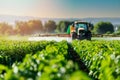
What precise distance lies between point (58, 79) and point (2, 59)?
35.0 ft

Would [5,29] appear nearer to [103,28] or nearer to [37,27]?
[37,27]

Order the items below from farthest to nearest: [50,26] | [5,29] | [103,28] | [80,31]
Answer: [50,26] < [5,29] < [103,28] < [80,31]

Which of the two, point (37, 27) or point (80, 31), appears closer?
point (80, 31)

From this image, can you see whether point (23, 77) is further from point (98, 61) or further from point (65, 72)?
point (98, 61)

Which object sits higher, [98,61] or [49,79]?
[49,79]

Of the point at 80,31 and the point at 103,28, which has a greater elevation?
the point at 80,31

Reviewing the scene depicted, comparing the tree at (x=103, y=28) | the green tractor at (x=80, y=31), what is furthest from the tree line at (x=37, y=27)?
the green tractor at (x=80, y=31)

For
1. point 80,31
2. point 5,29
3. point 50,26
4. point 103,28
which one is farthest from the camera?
point 50,26

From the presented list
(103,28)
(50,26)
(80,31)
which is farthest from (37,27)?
(80,31)

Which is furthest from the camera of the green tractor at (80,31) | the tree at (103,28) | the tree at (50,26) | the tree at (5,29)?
the tree at (50,26)

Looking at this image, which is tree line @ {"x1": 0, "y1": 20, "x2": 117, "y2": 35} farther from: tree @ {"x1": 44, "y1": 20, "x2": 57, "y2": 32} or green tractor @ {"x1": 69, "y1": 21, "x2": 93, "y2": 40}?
green tractor @ {"x1": 69, "y1": 21, "x2": 93, "y2": 40}

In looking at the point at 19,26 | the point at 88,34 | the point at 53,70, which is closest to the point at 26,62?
the point at 53,70

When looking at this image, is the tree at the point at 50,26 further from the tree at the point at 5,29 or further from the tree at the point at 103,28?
the tree at the point at 103,28

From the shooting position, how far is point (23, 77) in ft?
17.7
